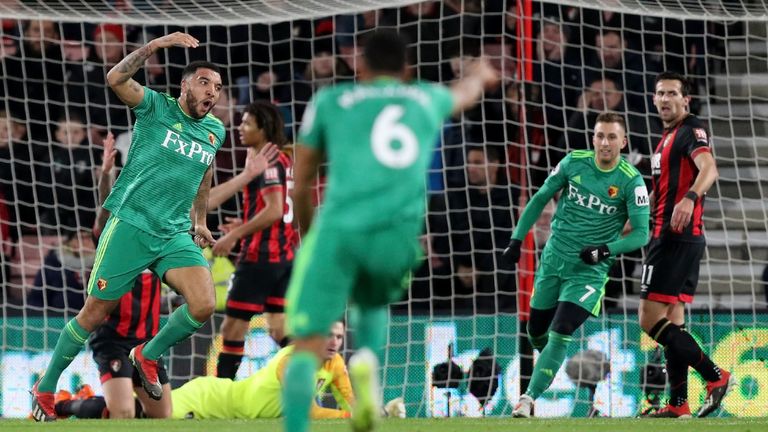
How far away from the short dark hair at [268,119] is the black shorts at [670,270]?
2686 millimetres

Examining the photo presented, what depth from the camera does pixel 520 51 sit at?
9891 millimetres

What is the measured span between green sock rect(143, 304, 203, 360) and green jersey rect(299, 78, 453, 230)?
3.02m

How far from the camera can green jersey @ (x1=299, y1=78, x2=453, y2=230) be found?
421cm

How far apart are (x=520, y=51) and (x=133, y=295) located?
3.58 m

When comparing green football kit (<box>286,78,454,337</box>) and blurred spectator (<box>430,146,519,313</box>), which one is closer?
green football kit (<box>286,78,454,337</box>)

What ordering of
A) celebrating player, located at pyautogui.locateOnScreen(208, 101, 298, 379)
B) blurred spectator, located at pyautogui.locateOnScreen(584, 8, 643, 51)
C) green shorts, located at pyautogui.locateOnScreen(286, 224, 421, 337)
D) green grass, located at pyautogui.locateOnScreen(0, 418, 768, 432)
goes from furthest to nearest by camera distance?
blurred spectator, located at pyautogui.locateOnScreen(584, 8, 643, 51) → celebrating player, located at pyautogui.locateOnScreen(208, 101, 298, 379) → green grass, located at pyautogui.locateOnScreen(0, 418, 768, 432) → green shorts, located at pyautogui.locateOnScreen(286, 224, 421, 337)

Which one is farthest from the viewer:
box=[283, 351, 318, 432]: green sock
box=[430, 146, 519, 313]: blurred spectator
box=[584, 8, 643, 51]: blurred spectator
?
box=[584, 8, 643, 51]: blurred spectator

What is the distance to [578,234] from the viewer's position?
798 centimetres

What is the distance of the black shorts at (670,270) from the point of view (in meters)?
7.98

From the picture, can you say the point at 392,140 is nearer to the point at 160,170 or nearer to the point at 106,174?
the point at 160,170

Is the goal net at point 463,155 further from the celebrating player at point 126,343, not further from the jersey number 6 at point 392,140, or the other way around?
the jersey number 6 at point 392,140

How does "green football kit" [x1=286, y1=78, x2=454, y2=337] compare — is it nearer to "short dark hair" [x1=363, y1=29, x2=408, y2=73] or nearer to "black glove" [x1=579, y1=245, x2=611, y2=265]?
"short dark hair" [x1=363, y1=29, x2=408, y2=73]

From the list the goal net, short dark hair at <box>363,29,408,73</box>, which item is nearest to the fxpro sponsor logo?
the goal net

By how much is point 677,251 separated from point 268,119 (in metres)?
2.91
